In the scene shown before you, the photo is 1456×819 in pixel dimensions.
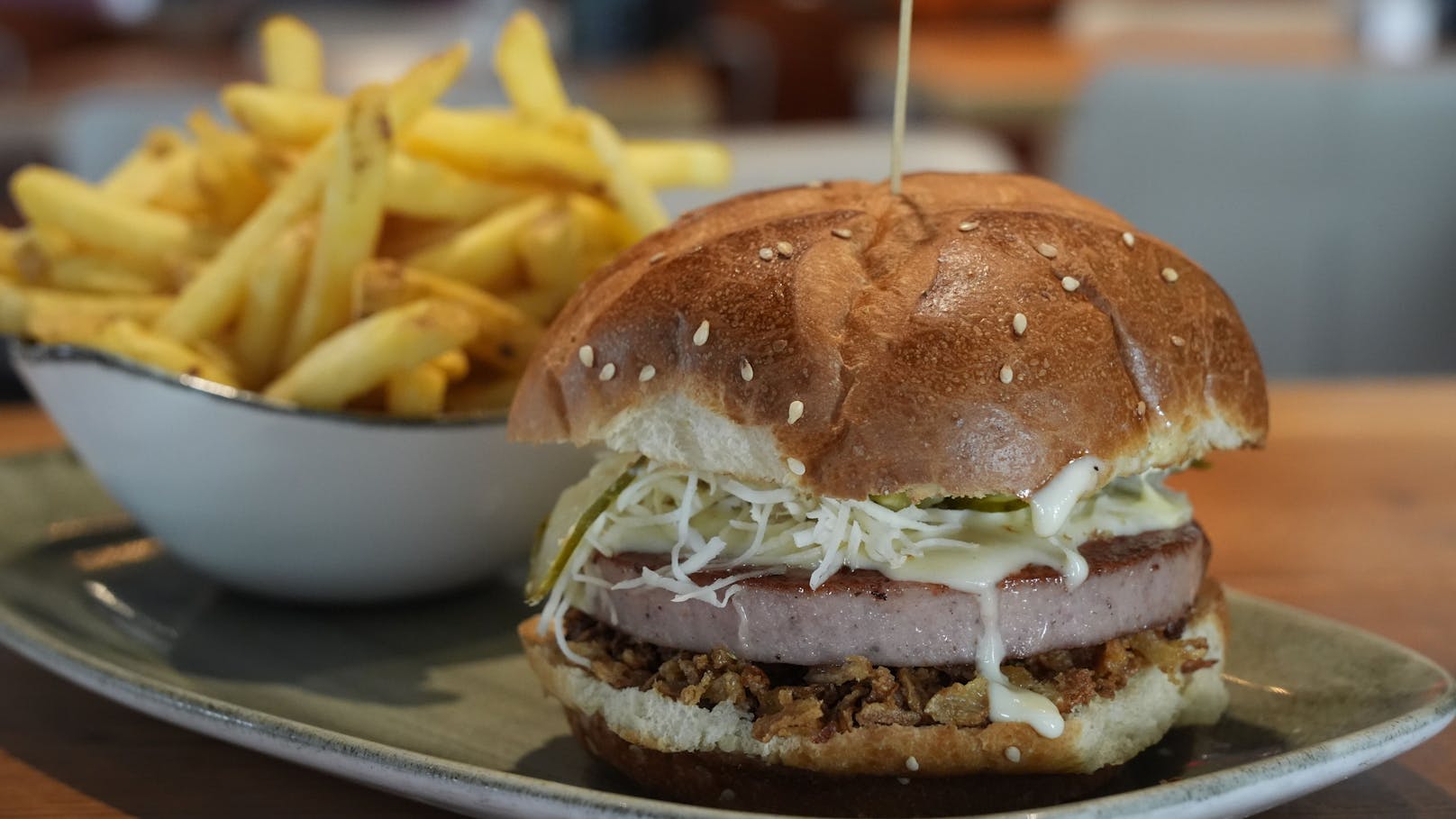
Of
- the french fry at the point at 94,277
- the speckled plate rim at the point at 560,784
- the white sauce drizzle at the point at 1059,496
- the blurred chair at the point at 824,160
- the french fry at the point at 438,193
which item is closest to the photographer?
the speckled plate rim at the point at 560,784

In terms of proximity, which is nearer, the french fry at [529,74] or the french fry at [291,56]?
the french fry at [529,74]

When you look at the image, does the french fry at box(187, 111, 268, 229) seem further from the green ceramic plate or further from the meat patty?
the meat patty

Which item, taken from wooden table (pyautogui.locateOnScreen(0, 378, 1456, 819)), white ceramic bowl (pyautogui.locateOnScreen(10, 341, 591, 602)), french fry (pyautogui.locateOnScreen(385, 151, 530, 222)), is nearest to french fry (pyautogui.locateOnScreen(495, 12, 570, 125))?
french fry (pyautogui.locateOnScreen(385, 151, 530, 222))

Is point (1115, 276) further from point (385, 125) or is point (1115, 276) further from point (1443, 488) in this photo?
point (1443, 488)

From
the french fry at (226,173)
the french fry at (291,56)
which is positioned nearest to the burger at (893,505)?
the french fry at (226,173)

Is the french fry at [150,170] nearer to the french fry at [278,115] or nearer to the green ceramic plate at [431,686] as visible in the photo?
the french fry at [278,115]

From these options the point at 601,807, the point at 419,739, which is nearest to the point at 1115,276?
the point at 601,807
